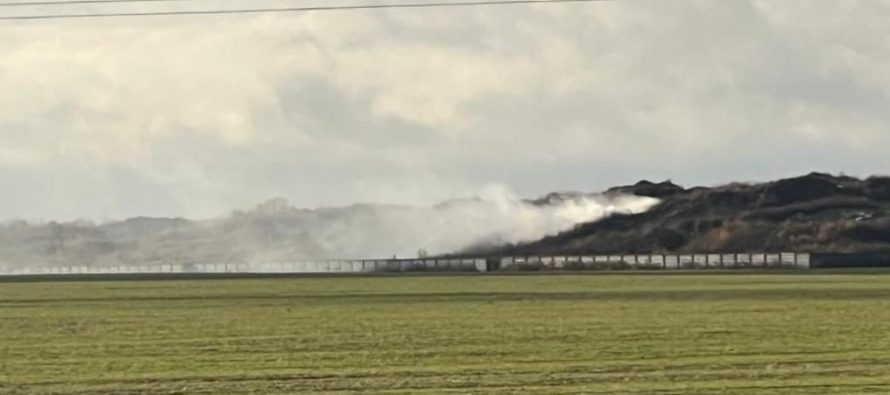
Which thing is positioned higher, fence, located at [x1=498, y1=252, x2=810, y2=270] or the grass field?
fence, located at [x1=498, y1=252, x2=810, y2=270]

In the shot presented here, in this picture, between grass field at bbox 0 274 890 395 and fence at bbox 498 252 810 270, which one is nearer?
grass field at bbox 0 274 890 395

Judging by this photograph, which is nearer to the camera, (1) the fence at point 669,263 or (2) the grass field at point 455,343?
(2) the grass field at point 455,343

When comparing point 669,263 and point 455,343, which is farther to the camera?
point 669,263

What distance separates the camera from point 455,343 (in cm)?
4453

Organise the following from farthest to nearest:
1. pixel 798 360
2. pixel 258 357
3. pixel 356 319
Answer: pixel 356 319 < pixel 258 357 < pixel 798 360

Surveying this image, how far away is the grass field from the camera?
113ft

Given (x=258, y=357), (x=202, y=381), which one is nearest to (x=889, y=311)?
(x=258, y=357)

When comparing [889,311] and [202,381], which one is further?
[889,311]

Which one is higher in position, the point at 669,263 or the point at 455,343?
the point at 669,263

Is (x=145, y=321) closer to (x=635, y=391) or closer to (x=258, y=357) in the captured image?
(x=258, y=357)

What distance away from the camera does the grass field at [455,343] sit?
113 feet

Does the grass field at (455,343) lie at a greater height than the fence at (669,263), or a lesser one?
lesser

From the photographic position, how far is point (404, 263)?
15750 cm

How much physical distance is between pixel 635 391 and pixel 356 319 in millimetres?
25311
